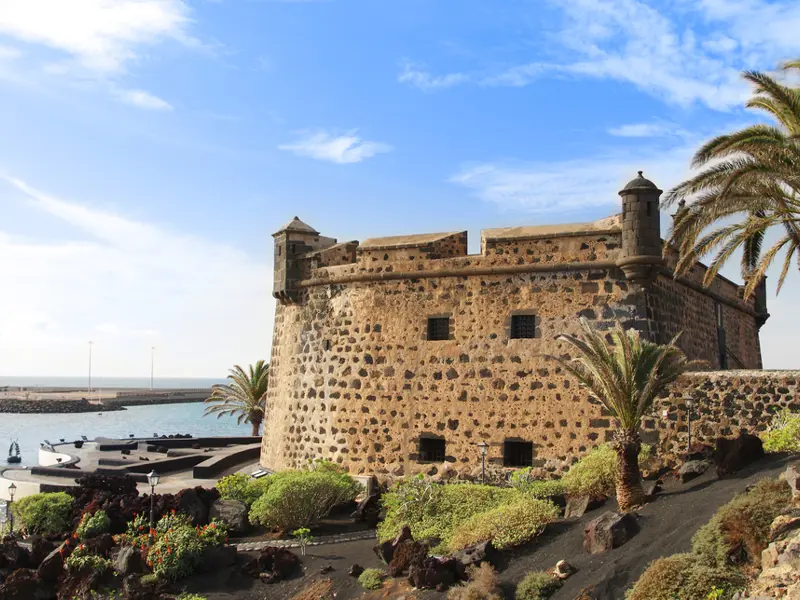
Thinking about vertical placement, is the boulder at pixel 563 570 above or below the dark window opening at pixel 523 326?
below

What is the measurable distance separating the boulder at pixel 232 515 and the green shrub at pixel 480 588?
7.21m

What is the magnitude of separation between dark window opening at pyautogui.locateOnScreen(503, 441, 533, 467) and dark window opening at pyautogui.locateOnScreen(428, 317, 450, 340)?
328cm

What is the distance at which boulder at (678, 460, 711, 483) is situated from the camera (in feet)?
48.2

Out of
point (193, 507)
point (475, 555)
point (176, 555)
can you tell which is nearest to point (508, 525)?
point (475, 555)

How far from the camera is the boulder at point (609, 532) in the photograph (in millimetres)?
11859

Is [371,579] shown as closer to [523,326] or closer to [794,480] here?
[794,480]

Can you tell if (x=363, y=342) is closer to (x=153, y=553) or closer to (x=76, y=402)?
(x=153, y=553)

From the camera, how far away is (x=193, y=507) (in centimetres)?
1720

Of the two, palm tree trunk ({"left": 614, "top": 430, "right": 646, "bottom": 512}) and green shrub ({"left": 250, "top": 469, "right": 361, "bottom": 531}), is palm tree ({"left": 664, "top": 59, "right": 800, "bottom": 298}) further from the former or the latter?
green shrub ({"left": 250, "top": 469, "right": 361, "bottom": 531})

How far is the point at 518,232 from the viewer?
18672mm

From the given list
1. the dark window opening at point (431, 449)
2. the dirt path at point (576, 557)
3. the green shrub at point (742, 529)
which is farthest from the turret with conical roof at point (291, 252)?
the green shrub at point (742, 529)

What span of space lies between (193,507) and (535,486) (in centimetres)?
819

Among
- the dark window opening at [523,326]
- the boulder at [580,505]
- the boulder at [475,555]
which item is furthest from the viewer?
the dark window opening at [523,326]

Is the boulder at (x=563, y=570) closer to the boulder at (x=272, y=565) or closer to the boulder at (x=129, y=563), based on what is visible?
the boulder at (x=272, y=565)
